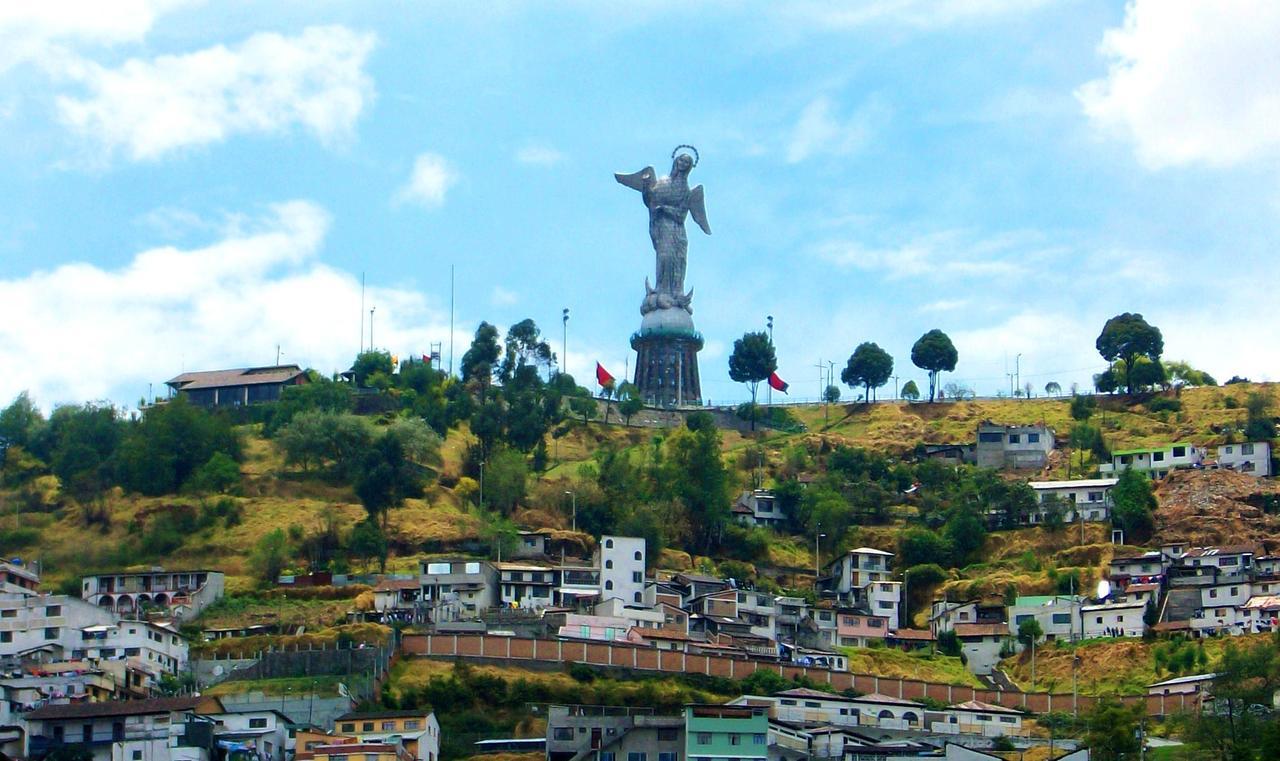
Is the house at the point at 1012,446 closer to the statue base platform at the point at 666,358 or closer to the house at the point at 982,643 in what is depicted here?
the statue base platform at the point at 666,358

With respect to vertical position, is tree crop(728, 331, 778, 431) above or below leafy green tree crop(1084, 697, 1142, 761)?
above

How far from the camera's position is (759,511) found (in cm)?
10631

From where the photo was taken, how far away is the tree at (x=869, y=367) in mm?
126125

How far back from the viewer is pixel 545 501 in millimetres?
101562

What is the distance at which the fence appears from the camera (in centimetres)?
7906

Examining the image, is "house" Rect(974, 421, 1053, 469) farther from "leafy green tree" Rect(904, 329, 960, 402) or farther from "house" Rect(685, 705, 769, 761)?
"house" Rect(685, 705, 769, 761)

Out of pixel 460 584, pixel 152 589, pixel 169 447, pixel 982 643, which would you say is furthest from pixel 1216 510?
pixel 169 447

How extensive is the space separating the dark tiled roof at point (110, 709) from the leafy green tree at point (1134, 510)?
4414cm

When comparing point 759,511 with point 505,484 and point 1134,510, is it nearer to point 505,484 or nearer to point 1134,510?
point 505,484

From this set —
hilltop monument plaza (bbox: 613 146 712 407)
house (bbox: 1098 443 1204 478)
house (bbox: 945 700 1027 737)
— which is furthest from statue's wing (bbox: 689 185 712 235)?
house (bbox: 945 700 1027 737)

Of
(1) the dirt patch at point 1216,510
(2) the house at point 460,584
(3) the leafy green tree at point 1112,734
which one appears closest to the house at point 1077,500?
(1) the dirt patch at point 1216,510

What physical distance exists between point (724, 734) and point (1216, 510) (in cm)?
3823

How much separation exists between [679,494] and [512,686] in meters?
25.9

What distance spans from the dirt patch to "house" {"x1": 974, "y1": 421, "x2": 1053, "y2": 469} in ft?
32.9
